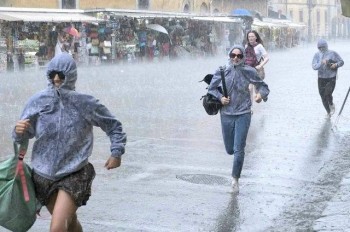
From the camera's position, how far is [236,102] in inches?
314

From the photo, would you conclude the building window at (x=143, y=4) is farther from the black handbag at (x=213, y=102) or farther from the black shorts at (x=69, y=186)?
the black shorts at (x=69, y=186)

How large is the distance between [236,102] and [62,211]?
12.1ft

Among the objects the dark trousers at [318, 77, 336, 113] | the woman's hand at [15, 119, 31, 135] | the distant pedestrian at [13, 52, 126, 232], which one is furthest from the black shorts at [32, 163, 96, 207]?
the dark trousers at [318, 77, 336, 113]

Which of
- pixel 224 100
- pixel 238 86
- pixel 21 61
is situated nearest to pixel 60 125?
pixel 224 100

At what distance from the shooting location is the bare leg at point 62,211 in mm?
4570

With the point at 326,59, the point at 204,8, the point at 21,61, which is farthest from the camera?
the point at 204,8

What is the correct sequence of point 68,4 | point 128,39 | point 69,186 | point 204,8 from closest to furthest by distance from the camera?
point 69,186, point 128,39, point 68,4, point 204,8

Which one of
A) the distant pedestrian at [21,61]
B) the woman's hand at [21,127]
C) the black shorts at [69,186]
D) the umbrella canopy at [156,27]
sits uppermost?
the woman's hand at [21,127]

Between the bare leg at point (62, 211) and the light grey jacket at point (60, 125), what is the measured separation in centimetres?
Result: 14

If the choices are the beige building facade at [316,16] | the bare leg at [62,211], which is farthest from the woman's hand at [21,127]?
the beige building facade at [316,16]

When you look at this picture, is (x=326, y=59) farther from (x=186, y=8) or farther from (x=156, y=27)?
(x=186, y=8)

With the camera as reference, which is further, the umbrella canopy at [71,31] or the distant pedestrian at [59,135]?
the umbrella canopy at [71,31]

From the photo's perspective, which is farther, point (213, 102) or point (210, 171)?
point (210, 171)

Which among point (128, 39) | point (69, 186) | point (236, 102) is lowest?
point (128, 39)
